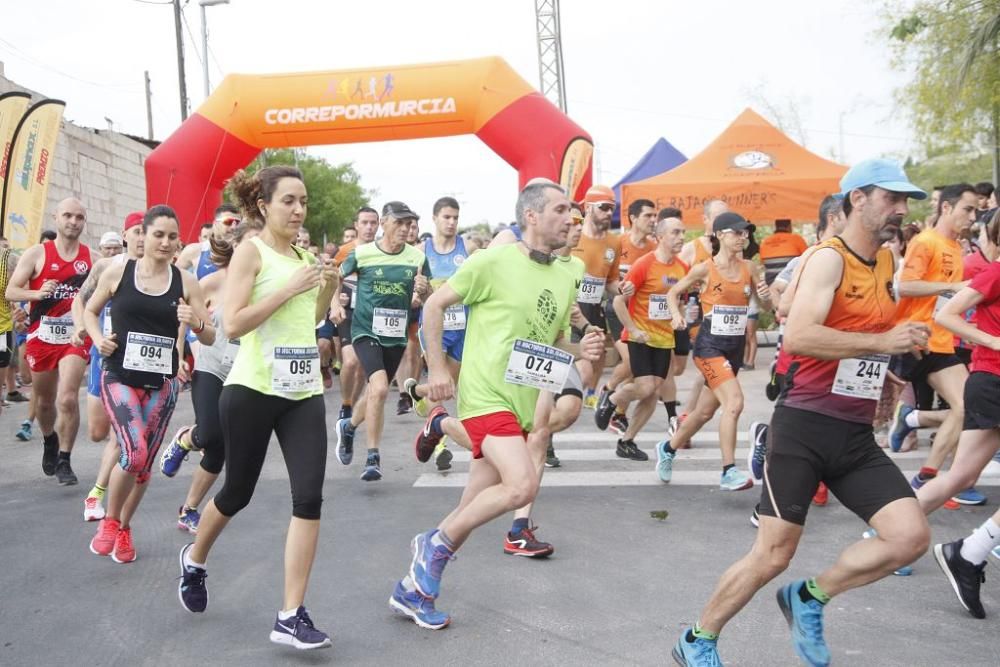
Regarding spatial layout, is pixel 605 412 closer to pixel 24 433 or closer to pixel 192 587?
pixel 192 587

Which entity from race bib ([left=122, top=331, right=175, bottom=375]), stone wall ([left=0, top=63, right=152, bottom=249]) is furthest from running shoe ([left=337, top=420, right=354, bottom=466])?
stone wall ([left=0, top=63, right=152, bottom=249])

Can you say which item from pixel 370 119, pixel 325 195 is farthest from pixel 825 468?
pixel 325 195

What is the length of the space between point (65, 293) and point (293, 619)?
484cm

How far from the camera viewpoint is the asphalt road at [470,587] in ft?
13.0

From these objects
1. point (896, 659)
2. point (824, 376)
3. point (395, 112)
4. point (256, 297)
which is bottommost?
point (896, 659)

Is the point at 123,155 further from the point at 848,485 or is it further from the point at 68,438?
the point at 848,485

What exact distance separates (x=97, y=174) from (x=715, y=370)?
55.9 feet

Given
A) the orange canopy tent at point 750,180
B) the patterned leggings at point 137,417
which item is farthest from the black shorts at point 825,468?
the orange canopy tent at point 750,180

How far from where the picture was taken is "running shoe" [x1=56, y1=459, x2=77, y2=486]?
23.9ft

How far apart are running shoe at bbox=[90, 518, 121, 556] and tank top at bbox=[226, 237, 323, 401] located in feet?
6.12

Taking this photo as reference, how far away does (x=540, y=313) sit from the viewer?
454 centimetres

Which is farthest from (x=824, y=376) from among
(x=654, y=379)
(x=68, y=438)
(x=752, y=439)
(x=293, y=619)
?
(x=68, y=438)

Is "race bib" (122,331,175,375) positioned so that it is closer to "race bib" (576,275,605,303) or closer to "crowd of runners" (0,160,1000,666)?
"crowd of runners" (0,160,1000,666)

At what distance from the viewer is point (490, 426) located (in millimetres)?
4320
